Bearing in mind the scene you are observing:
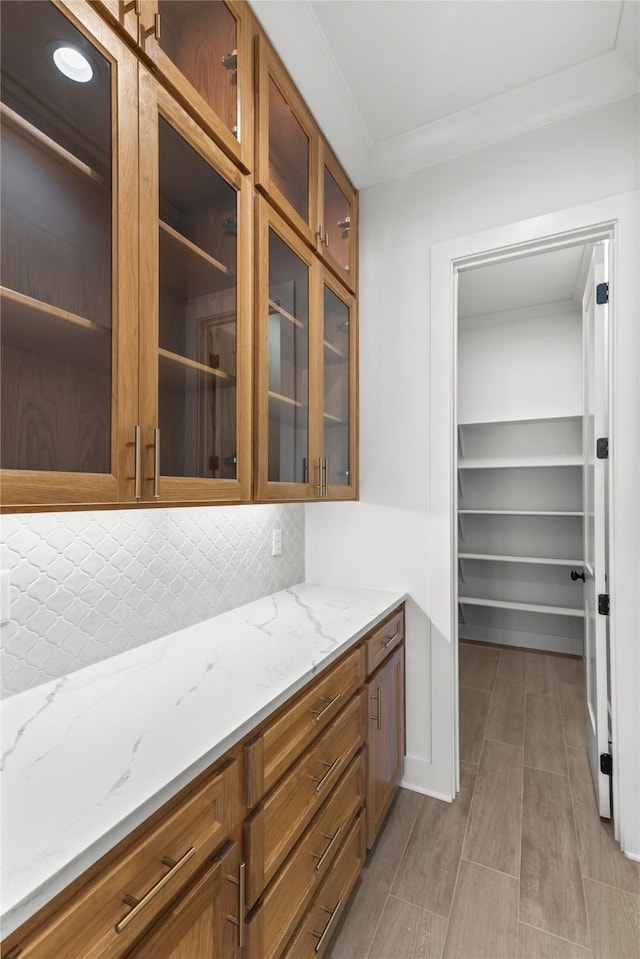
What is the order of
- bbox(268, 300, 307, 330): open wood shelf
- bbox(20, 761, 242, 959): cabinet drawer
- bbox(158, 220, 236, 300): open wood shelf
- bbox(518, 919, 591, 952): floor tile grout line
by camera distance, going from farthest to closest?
bbox(268, 300, 307, 330): open wood shelf → bbox(518, 919, 591, 952): floor tile grout line → bbox(158, 220, 236, 300): open wood shelf → bbox(20, 761, 242, 959): cabinet drawer

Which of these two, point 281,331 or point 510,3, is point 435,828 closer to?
point 281,331

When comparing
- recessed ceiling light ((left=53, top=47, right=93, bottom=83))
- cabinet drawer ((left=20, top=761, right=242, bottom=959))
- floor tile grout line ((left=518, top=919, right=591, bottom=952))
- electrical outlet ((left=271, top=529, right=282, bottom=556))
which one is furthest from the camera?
electrical outlet ((left=271, top=529, right=282, bottom=556))

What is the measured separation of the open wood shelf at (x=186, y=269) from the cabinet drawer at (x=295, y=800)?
119 cm

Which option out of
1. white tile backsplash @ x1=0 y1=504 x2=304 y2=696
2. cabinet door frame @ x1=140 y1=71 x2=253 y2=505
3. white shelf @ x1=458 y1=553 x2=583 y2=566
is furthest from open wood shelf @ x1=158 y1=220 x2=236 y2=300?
white shelf @ x1=458 y1=553 x2=583 y2=566

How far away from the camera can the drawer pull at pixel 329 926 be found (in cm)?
122

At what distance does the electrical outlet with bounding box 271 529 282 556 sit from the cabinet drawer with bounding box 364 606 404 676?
1.85ft

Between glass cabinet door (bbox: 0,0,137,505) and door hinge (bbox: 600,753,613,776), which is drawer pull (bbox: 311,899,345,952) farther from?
glass cabinet door (bbox: 0,0,137,505)

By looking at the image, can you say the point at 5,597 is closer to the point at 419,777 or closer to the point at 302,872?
the point at 302,872

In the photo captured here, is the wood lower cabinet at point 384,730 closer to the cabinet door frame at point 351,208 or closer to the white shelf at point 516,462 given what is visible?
the cabinet door frame at point 351,208

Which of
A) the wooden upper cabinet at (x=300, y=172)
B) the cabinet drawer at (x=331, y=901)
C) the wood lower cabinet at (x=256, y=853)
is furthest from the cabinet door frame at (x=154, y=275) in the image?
the cabinet drawer at (x=331, y=901)

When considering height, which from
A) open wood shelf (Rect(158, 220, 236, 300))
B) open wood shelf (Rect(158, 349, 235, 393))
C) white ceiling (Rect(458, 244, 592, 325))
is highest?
white ceiling (Rect(458, 244, 592, 325))

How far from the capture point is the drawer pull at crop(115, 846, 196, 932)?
0.65 m

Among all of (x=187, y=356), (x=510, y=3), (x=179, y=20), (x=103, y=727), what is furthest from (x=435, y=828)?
(x=510, y=3)

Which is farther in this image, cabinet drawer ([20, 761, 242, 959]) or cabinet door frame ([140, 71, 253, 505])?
cabinet door frame ([140, 71, 253, 505])
